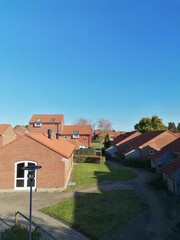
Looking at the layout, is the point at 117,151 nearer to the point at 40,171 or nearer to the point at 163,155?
the point at 163,155

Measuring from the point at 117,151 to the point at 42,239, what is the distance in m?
44.5

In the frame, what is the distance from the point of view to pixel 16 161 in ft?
74.6

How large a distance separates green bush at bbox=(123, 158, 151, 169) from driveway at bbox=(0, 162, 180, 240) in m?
11.8

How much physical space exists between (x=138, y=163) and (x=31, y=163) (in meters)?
21.0

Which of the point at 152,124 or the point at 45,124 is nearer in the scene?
the point at 45,124

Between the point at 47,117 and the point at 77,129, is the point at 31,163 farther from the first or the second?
the point at 47,117

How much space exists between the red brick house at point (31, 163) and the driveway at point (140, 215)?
1093 millimetres

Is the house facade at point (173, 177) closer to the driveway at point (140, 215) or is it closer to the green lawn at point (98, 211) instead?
the driveway at point (140, 215)

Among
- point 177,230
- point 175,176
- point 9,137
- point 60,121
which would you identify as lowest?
point 177,230

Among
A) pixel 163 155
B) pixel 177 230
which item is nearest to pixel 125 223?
pixel 177 230

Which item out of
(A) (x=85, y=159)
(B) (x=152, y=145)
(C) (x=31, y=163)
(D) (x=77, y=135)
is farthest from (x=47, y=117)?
(C) (x=31, y=163)

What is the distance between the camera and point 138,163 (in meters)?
39.4

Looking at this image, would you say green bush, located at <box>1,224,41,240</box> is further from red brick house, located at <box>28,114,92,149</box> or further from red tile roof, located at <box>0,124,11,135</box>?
red brick house, located at <box>28,114,92,149</box>

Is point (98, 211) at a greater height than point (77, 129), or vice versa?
point (77, 129)
